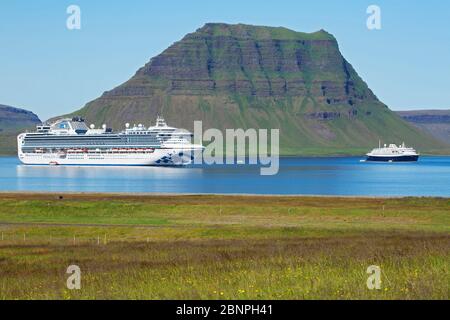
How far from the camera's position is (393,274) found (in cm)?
2541

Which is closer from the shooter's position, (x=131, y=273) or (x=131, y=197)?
(x=131, y=273)

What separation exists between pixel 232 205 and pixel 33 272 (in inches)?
2079

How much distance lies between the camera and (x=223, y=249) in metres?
40.8

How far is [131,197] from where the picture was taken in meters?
101

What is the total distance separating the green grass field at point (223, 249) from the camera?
78.5 ft

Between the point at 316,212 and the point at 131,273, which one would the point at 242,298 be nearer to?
the point at 131,273

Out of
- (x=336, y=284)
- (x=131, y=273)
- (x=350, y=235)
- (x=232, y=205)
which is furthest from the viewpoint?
(x=232, y=205)

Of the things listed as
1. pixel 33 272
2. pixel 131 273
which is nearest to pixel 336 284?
pixel 131 273

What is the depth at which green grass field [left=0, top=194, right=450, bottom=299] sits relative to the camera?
78.5 ft
